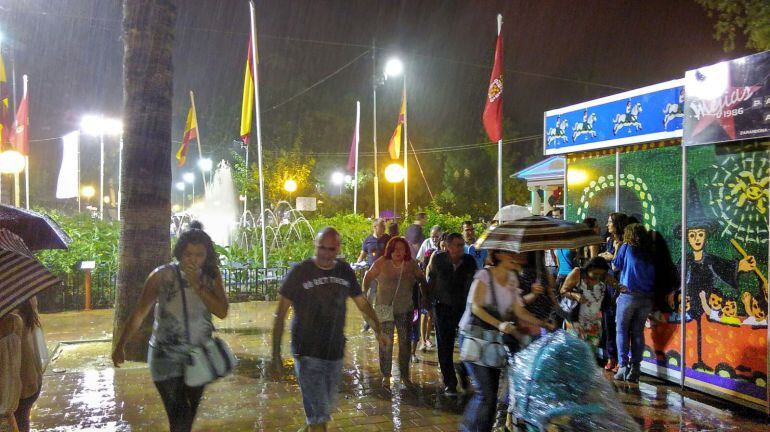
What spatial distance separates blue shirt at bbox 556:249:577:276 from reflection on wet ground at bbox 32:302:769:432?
171 cm

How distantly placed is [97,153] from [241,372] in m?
56.8

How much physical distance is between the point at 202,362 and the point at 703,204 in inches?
216

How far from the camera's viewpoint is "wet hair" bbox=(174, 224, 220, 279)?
4297mm

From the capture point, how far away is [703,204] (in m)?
6.72

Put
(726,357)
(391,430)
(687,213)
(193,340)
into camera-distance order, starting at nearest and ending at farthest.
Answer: (193,340) → (391,430) → (726,357) → (687,213)

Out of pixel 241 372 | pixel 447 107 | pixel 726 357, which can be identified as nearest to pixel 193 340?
pixel 241 372

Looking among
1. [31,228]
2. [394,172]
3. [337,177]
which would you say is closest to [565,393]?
[31,228]

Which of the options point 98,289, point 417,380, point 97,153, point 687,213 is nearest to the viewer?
point 687,213

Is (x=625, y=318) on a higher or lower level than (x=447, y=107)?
lower

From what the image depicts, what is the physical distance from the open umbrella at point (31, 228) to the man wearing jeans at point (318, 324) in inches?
93.4

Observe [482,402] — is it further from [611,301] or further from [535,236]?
[611,301]

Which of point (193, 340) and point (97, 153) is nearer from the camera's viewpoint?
point (193, 340)

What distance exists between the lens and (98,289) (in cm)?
1331

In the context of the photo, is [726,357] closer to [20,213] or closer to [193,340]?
[193,340]
